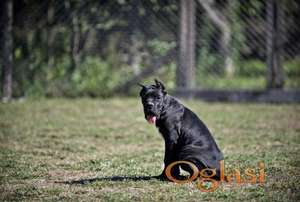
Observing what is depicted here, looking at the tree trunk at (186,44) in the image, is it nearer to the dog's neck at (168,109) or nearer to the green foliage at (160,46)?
the green foliage at (160,46)

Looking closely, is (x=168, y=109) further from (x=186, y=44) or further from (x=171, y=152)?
(x=186, y=44)

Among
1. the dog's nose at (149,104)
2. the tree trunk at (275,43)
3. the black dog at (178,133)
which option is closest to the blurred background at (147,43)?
the tree trunk at (275,43)

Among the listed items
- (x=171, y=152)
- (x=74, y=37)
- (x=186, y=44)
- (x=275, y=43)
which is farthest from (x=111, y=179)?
(x=275, y=43)

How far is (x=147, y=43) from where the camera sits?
1370cm

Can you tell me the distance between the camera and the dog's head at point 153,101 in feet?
20.0

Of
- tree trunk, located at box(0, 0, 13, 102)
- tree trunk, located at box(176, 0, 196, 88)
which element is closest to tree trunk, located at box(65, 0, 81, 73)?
tree trunk, located at box(0, 0, 13, 102)

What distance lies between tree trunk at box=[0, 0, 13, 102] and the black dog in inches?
297

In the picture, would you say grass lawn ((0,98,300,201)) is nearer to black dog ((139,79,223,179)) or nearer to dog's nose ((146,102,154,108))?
black dog ((139,79,223,179))

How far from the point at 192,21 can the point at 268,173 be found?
294 inches

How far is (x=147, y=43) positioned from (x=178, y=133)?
780cm

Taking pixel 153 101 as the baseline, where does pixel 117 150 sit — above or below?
below

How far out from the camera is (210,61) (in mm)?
13727

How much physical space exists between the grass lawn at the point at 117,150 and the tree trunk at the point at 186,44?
83 centimetres

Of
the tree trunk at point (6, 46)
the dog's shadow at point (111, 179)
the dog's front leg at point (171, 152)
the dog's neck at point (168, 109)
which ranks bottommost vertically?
the dog's shadow at point (111, 179)
